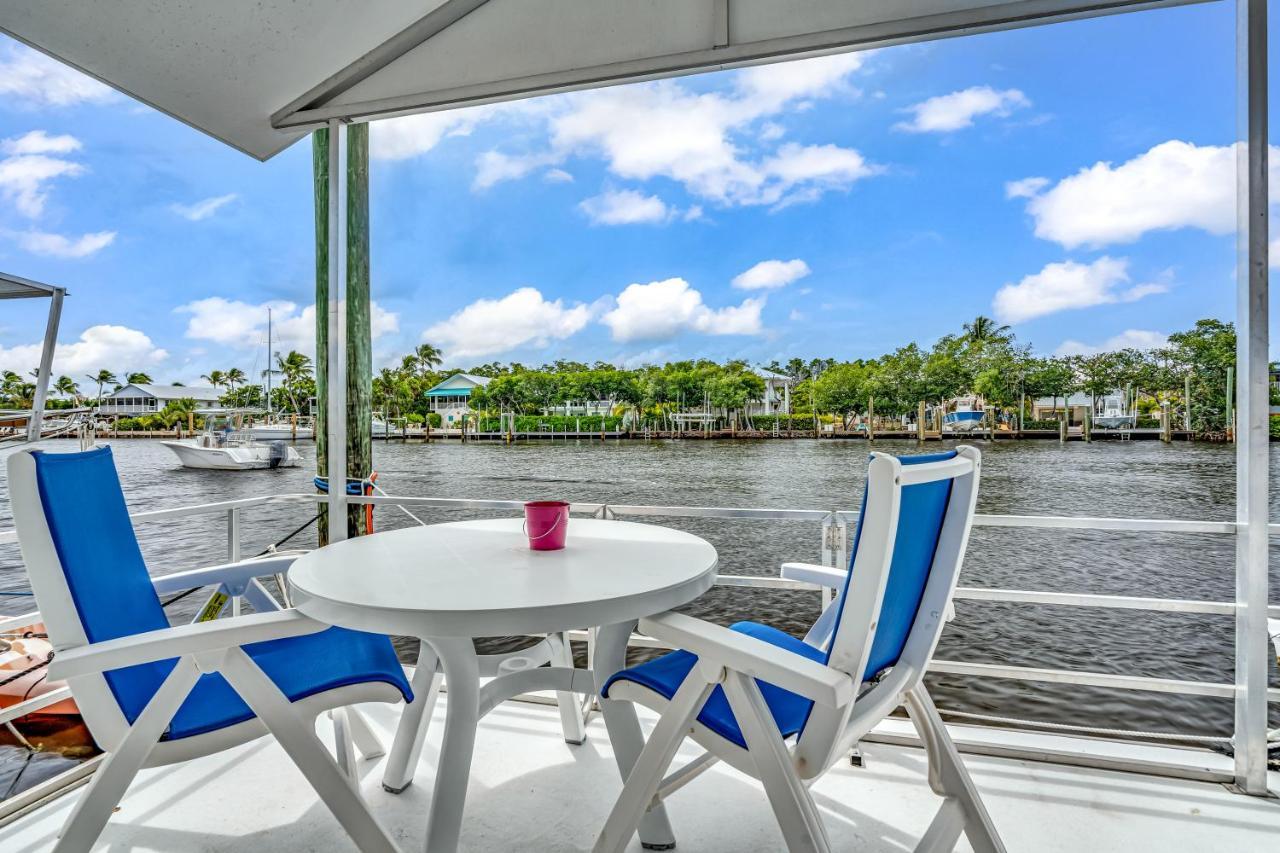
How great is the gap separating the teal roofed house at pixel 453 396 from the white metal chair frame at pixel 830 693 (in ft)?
136

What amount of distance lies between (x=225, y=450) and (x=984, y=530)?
98.8 ft

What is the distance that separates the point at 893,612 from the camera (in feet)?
3.92

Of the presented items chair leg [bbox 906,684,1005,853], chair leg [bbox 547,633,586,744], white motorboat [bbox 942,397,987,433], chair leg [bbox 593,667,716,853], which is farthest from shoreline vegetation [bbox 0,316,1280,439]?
chair leg [bbox 906,684,1005,853]

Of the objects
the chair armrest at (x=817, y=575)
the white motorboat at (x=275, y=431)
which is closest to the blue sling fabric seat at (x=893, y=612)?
the chair armrest at (x=817, y=575)

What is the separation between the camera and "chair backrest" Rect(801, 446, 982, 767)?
1027 mm

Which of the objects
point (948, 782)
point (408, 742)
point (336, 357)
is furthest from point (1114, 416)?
point (408, 742)

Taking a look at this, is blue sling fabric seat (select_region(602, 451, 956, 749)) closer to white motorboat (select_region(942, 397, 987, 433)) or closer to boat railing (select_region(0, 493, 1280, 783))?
boat railing (select_region(0, 493, 1280, 783))

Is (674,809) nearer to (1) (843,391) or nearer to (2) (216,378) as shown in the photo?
(2) (216,378)

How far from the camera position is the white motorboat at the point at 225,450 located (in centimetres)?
2959

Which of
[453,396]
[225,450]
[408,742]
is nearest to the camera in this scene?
[408,742]

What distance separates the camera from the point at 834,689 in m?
0.98

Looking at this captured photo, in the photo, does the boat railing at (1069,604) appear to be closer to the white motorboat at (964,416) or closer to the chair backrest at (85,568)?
the chair backrest at (85,568)

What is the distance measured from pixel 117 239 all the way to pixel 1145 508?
4764 cm

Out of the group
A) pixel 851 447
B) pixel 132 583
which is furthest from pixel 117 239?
pixel 132 583
